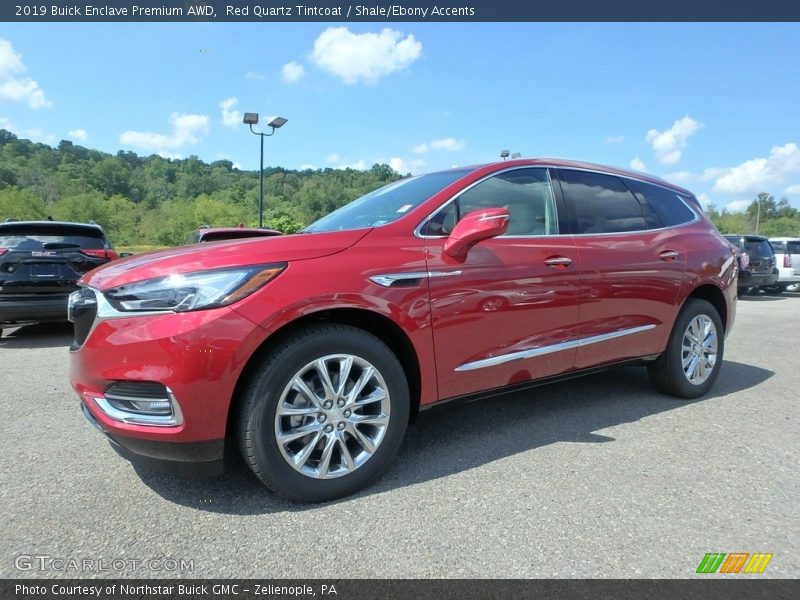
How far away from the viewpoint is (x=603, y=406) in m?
3.65

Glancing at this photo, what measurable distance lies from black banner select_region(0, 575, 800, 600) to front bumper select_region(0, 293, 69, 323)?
488 cm

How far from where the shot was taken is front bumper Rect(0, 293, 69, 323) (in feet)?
18.1

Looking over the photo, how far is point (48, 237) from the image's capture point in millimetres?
5898

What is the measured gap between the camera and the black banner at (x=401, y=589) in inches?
66.4

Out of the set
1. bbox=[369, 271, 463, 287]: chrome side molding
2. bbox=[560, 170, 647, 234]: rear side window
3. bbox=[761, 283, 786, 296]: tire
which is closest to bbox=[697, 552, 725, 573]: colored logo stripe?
bbox=[369, 271, 463, 287]: chrome side molding

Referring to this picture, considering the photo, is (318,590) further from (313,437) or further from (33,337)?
(33,337)

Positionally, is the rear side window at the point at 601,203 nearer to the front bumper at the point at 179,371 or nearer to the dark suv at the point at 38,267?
the front bumper at the point at 179,371

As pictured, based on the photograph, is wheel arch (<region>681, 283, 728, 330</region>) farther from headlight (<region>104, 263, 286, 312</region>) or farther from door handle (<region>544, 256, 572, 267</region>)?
headlight (<region>104, 263, 286, 312</region>)

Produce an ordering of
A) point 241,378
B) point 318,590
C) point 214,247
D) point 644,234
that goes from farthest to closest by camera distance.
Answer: point 644,234
point 214,247
point 241,378
point 318,590

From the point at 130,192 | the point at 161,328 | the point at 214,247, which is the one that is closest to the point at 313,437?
the point at 161,328

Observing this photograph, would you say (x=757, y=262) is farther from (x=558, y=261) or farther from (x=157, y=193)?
(x=157, y=193)

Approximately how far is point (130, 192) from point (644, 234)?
103 m
